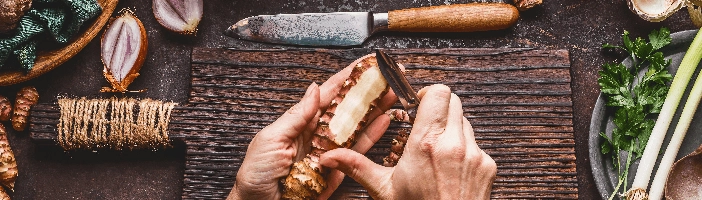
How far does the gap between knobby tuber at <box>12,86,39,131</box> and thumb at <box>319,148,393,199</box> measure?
119cm

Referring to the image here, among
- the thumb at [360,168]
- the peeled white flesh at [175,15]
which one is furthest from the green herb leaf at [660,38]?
the peeled white flesh at [175,15]

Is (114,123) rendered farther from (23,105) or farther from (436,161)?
(436,161)

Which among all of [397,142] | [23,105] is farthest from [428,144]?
[23,105]

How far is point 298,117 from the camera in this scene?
1.82 m

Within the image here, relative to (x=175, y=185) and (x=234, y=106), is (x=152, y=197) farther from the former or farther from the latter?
(x=234, y=106)

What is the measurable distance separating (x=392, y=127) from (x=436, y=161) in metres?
0.47

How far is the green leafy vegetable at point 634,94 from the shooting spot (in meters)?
2.12

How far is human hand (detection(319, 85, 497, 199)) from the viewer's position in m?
1.68

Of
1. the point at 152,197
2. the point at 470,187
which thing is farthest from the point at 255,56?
the point at 470,187

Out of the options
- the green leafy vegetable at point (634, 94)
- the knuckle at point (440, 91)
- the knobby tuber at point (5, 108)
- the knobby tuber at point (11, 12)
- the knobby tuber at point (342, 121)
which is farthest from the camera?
the knobby tuber at point (5, 108)

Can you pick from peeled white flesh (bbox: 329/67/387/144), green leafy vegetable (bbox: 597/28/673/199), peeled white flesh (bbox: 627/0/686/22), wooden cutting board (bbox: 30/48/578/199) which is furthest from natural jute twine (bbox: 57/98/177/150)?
peeled white flesh (bbox: 627/0/686/22)

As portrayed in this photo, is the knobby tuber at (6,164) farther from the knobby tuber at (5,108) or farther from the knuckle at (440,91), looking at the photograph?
the knuckle at (440,91)

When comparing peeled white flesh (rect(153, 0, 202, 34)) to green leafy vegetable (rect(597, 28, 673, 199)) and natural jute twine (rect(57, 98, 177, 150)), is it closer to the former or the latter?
natural jute twine (rect(57, 98, 177, 150))

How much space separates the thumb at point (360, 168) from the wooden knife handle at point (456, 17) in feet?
1.93
